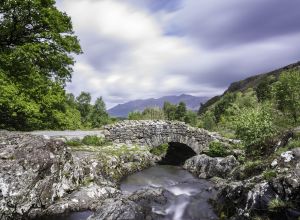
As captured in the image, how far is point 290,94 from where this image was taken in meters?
35.1

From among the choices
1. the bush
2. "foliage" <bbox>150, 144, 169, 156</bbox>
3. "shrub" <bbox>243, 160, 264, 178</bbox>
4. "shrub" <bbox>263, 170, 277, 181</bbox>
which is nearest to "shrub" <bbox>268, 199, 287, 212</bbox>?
"shrub" <bbox>263, 170, 277, 181</bbox>

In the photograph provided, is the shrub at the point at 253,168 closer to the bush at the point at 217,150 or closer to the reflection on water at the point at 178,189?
the reflection on water at the point at 178,189

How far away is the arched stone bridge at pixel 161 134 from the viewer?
34.0m

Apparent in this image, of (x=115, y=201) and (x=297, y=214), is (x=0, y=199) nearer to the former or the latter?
(x=115, y=201)

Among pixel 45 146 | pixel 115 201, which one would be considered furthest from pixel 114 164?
pixel 115 201

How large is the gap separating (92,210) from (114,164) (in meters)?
8.42

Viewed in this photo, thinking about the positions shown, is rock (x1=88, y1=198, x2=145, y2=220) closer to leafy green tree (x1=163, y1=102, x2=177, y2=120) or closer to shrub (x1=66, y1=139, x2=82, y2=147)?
shrub (x1=66, y1=139, x2=82, y2=147)

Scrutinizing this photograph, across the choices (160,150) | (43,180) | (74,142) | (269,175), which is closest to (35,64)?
(74,142)

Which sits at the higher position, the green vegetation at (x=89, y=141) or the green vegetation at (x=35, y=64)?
the green vegetation at (x=35, y=64)

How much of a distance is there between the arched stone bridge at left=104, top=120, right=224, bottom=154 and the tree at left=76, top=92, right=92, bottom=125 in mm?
45647

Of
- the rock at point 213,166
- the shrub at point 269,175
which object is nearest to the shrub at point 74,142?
the rock at point 213,166

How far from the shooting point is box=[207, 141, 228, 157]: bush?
31.7 m

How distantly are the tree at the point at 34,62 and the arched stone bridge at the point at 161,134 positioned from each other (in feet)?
31.1

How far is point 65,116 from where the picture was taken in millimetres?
24953
